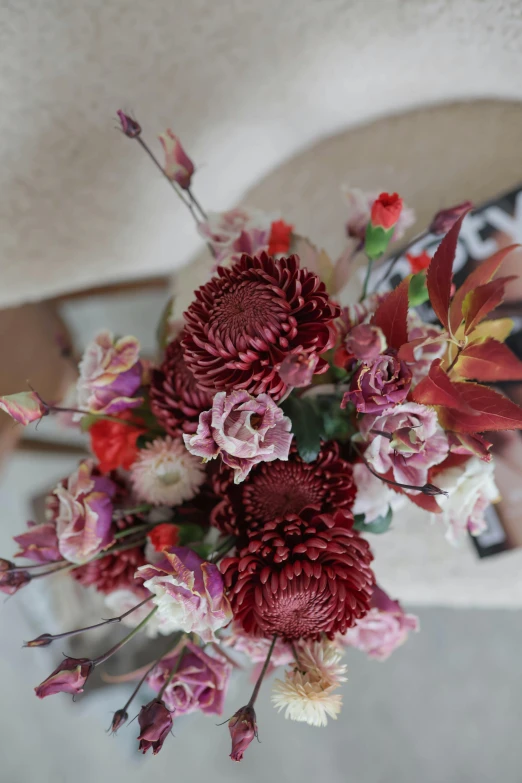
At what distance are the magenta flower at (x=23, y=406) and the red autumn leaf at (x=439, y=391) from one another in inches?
11.3

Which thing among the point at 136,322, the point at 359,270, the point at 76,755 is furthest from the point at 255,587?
the point at 76,755

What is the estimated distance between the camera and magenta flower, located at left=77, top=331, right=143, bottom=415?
0.45 m

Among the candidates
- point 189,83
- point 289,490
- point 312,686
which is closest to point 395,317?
point 289,490

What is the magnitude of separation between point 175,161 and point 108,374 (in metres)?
0.19

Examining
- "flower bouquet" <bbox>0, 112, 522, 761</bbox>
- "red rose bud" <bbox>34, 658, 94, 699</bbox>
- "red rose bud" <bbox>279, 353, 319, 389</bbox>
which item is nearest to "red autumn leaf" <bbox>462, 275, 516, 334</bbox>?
"flower bouquet" <bbox>0, 112, 522, 761</bbox>

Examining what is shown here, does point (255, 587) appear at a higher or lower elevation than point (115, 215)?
lower

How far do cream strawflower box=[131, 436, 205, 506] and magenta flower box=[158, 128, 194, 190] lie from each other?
0.75ft

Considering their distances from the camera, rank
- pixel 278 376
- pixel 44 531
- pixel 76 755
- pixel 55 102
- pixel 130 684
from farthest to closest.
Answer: pixel 76 755 → pixel 130 684 → pixel 55 102 → pixel 44 531 → pixel 278 376

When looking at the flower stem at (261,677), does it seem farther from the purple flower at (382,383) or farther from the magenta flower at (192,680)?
the purple flower at (382,383)

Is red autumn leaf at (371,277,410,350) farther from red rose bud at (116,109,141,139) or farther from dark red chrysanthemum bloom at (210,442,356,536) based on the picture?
red rose bud at (116,109,141,139)

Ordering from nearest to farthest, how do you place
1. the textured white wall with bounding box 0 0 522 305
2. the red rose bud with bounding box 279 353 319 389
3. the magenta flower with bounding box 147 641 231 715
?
the red rose bud with bounding box 279 353 319 389, the magenta flower with bounding box 147 641 231 715, the textured white wall with bounding box 0 0 522 305

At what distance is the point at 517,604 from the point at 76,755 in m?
1.17

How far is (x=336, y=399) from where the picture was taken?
18.2 inches

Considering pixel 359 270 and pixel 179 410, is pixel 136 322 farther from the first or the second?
pixel 179 410
